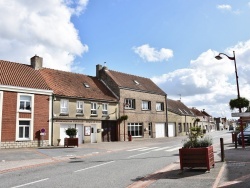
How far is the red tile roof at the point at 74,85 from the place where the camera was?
1190 inches

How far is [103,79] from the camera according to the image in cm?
3884

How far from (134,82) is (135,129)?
7.04 m

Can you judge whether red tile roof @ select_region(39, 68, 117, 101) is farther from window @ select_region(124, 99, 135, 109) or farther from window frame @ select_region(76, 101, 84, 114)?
window @ select_region(124, 99, 135, 109)

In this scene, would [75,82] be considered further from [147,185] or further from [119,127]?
[147,185]

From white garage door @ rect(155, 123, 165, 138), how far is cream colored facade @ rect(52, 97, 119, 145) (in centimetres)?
925

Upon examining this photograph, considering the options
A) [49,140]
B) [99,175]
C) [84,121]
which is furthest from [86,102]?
[99,175]

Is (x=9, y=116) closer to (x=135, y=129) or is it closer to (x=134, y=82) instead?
(x=135, y=129)

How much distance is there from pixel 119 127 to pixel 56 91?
10246 mm

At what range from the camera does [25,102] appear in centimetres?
2606

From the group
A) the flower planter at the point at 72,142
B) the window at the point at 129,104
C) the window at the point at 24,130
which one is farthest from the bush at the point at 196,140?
the window at the point at 129,104

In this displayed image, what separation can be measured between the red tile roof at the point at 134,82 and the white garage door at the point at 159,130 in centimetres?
489

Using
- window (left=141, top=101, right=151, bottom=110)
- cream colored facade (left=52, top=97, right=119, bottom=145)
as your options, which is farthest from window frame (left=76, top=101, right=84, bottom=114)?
window (left=141, top=101, right=151, bottom=110)

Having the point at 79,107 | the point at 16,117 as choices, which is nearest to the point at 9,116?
the point at 16,117

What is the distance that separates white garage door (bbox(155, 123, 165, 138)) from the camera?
140 feet
